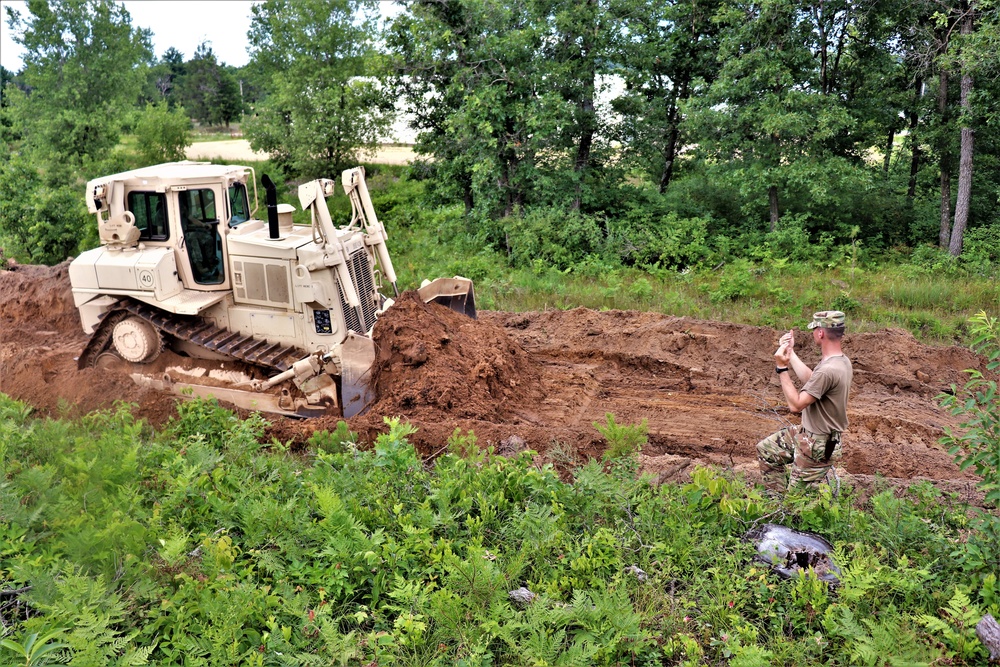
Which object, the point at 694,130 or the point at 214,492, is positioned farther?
the point at 694,130

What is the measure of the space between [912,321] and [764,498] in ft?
26.5

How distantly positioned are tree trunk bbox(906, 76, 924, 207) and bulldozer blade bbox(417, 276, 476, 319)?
9994mm

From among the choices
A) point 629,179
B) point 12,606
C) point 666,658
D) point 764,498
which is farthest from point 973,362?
point 12,606

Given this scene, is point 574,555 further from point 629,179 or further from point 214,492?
point 629,179

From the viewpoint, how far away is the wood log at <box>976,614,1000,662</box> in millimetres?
4070

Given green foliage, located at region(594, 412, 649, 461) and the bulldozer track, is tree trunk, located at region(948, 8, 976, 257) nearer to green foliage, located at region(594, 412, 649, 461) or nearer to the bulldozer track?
green foliage, located at region(594, 412, 649, 461)

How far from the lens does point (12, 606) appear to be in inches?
172

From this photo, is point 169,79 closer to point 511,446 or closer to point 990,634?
point 511,446

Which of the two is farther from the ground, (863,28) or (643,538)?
(863,28)

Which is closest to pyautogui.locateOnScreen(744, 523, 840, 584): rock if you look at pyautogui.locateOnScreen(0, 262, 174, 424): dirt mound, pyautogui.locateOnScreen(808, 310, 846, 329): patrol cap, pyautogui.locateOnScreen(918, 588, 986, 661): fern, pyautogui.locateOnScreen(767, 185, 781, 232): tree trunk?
pyautogui.locateOnScreen(918, 588, 986, 661): fern

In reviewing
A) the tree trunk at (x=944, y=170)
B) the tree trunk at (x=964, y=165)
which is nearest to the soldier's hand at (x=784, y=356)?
the tree trunk at (x=964, y=165)


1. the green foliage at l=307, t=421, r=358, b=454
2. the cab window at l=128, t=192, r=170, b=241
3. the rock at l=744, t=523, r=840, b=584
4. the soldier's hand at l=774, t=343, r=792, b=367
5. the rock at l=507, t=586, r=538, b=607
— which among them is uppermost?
the cab window at l=128, t=192, r=170, b=241

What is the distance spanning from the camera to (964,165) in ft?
45.9

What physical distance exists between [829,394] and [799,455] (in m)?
0.56
